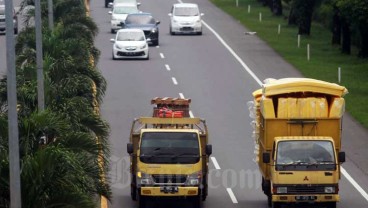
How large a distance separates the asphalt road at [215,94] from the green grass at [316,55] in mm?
887

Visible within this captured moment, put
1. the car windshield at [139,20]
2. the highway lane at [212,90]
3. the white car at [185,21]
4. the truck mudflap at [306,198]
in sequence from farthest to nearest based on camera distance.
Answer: the white car at [185,21]
the car windshield at [139,20]
the highway lane at [212,90]
the truck mudflap at [306,198]

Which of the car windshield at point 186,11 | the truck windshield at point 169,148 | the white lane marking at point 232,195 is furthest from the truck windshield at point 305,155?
the car windshield at point 186,11

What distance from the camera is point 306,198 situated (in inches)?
1241

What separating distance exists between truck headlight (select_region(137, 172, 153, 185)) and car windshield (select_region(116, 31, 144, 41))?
33.1 m

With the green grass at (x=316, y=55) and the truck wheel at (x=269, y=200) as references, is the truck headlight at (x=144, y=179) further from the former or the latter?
the green grass at (x=316, y=55)

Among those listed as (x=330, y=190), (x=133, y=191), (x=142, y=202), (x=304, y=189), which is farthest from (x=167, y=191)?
(x=330, y=190)

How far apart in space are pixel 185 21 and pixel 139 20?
3.26 metres

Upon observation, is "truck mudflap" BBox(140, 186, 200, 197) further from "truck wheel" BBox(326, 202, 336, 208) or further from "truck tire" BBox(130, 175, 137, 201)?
"truck wheel" BBox(326, 202, 336, 208)

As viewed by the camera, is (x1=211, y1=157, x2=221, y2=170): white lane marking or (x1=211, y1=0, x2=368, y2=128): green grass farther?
(x1=211, y1=0, x2=368, y2=128): green grass

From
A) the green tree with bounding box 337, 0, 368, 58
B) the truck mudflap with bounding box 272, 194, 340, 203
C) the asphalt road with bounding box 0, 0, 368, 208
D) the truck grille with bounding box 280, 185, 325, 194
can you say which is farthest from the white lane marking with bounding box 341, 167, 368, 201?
the green tree with bounding box 337, 0, 368, 58

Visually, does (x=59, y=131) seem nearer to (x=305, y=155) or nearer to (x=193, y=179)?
(x=193, y=179)

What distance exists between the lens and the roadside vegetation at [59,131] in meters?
21.4

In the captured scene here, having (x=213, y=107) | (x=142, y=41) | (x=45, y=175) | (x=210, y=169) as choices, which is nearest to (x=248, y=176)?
(x=210, y=169)

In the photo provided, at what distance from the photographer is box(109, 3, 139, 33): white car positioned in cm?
7681
